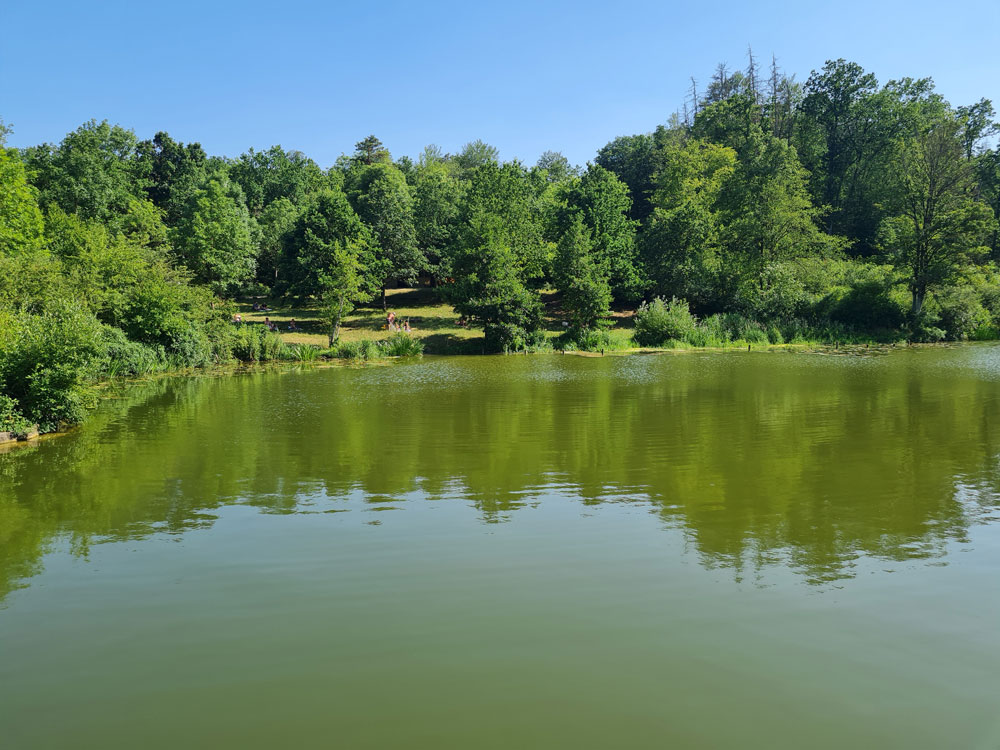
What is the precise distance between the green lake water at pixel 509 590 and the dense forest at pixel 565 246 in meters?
19.4

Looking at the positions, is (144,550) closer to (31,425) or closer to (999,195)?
(31,425)

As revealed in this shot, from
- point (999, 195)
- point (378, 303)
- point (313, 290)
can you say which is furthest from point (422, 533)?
point (999, 195)

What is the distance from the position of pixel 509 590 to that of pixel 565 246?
4241cm

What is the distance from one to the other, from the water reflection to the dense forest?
1282 centimetres

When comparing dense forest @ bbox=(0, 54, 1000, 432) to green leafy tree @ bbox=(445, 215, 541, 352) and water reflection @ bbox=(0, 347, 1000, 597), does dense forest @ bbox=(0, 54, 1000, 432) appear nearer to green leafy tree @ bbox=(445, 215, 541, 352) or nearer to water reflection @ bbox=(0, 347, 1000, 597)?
green leafy tree @ bbox=(445, 215, 541, 352)

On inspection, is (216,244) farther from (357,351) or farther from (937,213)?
(937,213)

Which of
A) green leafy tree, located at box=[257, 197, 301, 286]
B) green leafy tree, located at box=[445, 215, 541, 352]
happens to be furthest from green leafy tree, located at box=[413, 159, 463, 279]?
green leafy tree, located at box=[445, 215, 541, 352]

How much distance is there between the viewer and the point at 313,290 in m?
49.0

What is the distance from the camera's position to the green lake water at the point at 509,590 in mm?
4613

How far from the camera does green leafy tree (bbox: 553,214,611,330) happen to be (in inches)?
1797

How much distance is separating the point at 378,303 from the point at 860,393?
43.0m

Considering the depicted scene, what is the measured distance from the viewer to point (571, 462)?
12.9m

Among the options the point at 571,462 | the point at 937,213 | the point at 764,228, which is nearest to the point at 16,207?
the point at 571,462

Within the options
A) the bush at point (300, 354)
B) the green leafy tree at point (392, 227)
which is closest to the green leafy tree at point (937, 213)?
the green leafy tree at point (392, 227)
